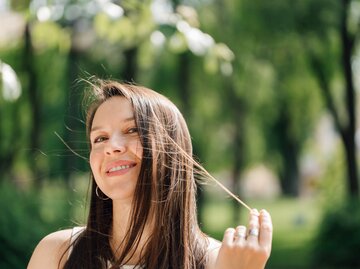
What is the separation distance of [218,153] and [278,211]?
3.79 meters

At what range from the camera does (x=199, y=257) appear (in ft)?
6.11

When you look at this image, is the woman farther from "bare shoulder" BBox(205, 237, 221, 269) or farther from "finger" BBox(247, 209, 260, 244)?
"finger" BBox(247, 209, 260, 244)

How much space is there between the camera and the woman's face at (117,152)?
1.80m

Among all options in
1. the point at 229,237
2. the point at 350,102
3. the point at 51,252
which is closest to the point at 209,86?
the point at 350,102

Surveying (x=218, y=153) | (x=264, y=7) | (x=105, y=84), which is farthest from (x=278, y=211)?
(x=105, y=84)

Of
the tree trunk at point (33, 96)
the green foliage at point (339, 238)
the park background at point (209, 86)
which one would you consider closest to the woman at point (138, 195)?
the park background at point (209, 86)

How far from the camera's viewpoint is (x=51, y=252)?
6.28 feet

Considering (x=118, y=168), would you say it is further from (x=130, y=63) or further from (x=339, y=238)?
(x=130, y=63)

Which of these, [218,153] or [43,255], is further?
Result: [218,153]

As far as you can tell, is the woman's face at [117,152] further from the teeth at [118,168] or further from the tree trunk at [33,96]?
the tree trunk at [33,96]

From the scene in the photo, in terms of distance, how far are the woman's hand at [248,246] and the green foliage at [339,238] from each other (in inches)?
325

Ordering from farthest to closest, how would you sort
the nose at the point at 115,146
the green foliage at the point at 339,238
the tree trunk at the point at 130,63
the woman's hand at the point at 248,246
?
1. the tree trunk at the point at 130,63
2. the green foliage at the point at 339,238
3. the nose at the point at 115,146
4. the woman's hand at the point at 248,246

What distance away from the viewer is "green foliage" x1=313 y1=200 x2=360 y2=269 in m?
9.46

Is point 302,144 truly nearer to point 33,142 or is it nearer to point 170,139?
point 33,142
